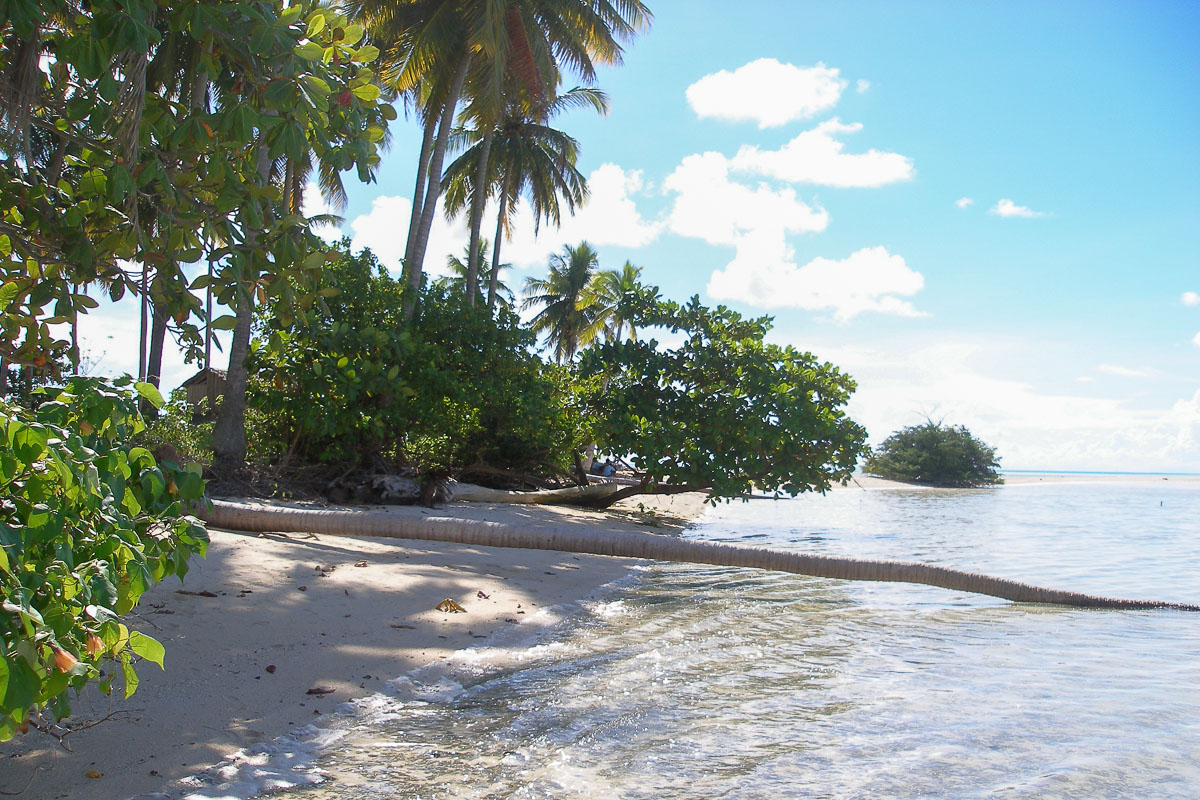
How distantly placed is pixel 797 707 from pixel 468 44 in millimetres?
15363

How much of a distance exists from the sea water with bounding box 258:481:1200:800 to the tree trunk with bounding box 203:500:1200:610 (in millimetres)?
247

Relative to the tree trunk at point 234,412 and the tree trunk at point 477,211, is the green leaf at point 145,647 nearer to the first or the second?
the tree trunk at point 234,412

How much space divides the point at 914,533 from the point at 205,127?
1739 cm

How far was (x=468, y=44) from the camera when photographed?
54.2 ft

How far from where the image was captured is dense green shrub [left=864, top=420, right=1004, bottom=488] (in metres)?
48.6

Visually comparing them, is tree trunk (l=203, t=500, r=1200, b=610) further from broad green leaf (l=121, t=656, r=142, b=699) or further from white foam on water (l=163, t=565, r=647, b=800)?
broad green leaf (l=121, t=656, r=142, b=699)

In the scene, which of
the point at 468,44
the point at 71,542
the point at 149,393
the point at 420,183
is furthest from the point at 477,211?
the point at 71,542

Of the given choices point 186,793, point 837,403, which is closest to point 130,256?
point 186,793

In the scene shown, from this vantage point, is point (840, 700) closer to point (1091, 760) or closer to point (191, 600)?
point (1091, 760)

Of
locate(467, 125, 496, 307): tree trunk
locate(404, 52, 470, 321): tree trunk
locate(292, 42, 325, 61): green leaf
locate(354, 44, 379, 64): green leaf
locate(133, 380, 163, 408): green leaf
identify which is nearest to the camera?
locate(133, 380, 163, 408): green leaf

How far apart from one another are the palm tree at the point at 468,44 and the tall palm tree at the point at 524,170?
5907mm

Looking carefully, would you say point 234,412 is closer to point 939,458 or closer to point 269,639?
point 269,639

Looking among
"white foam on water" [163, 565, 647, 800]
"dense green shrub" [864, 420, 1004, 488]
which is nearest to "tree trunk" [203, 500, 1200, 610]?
"white foam on water" [163, 565, 647, 800]

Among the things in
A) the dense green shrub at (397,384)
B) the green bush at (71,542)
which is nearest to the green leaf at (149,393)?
the green bush at (71,542)
